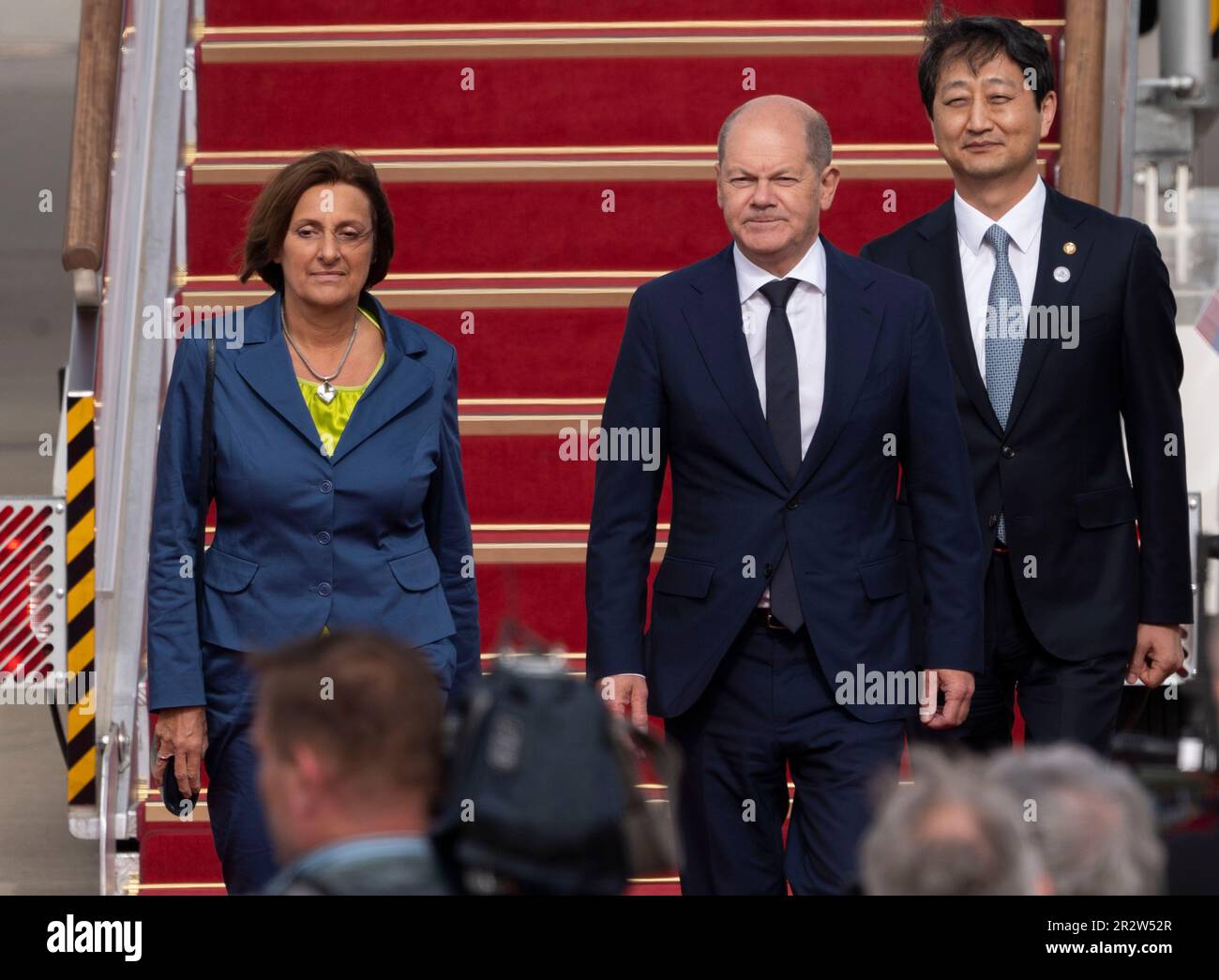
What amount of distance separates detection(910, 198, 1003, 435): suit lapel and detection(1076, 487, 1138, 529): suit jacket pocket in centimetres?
24

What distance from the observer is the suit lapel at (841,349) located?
4344 millimetres

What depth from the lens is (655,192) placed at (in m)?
6.99

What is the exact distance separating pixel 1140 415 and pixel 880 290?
0.67 metres

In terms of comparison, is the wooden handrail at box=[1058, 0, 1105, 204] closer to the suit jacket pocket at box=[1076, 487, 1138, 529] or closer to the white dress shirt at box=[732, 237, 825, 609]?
the suit jacket pocket at box=[1076, 487, 1138, 529]

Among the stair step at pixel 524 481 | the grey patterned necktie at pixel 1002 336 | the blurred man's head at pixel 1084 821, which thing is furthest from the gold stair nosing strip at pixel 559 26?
the blurred man's head at pixel 1084 821

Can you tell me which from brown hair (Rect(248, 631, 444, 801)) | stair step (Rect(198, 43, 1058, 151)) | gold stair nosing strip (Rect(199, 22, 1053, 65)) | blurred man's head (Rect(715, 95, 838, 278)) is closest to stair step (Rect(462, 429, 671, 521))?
stair step (Rect(198, 43, 1058, 151))

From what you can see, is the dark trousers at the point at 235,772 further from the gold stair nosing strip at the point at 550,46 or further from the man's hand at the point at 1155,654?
the gold stair nosing strip at the point at 550,46

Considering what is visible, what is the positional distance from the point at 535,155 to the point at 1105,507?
292 cm

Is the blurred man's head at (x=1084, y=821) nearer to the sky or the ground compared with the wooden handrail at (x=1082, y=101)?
A: nearer to the ground

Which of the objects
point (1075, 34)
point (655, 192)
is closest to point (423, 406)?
point (655, 192)

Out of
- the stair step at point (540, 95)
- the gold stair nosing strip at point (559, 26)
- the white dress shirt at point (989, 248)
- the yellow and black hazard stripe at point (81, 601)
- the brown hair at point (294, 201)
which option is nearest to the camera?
the brown hair at point (294, 201)

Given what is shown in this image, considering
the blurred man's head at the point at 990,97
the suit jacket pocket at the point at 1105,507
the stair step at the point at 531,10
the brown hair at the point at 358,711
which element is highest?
the stair step at the point at 531,10

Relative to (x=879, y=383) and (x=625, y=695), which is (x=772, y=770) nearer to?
(x=625, y=695)

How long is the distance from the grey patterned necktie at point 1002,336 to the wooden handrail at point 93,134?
2.70 m
